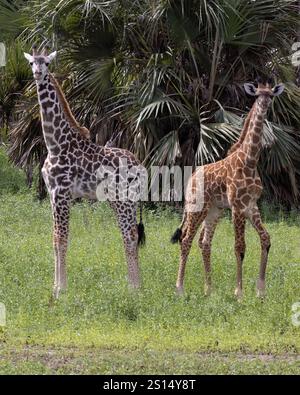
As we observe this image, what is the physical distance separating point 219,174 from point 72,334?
271 centimetres

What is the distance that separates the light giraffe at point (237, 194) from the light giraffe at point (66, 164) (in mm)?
561

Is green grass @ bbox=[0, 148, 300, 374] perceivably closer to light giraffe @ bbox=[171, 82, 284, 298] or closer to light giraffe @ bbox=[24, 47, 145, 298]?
light giraffe @ bbox=[171, 82, 284, 298]

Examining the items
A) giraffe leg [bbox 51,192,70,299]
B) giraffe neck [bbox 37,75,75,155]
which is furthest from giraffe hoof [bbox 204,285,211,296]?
giraffe neck [bbox 37,75,75,155]

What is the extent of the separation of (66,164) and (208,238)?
62.6 inches

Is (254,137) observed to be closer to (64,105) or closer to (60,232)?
(64,105)

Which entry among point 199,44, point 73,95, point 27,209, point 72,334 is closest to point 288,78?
point 199,44

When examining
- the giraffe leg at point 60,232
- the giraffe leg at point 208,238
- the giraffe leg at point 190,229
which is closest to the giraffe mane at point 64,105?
the giraffe leg at point 60,232

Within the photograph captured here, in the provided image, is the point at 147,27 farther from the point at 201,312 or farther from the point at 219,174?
the point at 201,312

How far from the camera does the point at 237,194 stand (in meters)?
11.1

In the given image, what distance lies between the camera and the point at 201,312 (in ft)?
33.7

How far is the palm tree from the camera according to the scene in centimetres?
1538

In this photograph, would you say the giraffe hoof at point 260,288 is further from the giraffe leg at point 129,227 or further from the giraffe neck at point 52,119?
the giraffe neck at point 52,119

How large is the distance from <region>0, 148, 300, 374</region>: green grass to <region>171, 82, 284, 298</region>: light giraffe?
1.29 feet
